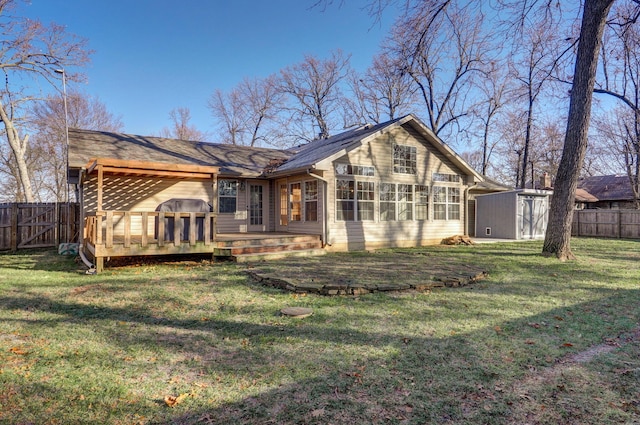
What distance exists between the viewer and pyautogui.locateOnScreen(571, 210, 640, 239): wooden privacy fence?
18.9 metres

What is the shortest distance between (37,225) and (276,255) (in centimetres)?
912

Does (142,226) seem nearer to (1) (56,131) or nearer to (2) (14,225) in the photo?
(2) (14,225)

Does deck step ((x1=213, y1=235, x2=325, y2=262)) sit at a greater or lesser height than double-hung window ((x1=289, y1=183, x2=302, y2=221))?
lesser

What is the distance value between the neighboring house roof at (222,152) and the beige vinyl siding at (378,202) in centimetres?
37

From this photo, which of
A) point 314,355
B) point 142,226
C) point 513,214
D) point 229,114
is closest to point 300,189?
point 142,226

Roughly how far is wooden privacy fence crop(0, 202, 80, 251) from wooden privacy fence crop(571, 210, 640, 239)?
25131mm

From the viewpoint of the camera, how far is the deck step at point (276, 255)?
943cm

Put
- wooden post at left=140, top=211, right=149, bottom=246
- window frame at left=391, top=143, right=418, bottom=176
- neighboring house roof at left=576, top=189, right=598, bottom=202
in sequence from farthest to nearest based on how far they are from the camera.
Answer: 1. neighboring house roof at left=576, top=189, right=598, bottom=202
2. window frame at left=391, top=143, right=418, bottom=176
3. wooden post at left=140, top=211, right=149, bottom=246

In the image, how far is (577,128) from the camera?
10383 millimetres

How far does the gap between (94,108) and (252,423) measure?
104 feet

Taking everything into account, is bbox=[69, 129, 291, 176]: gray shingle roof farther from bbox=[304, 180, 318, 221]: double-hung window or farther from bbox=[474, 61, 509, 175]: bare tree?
bbox=[474, 61, 509, 175]: bare tree

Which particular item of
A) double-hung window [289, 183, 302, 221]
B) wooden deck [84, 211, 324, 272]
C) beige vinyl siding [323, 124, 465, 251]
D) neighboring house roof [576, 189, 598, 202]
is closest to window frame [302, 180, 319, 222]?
double-hung window [289, 183, 302, 221]

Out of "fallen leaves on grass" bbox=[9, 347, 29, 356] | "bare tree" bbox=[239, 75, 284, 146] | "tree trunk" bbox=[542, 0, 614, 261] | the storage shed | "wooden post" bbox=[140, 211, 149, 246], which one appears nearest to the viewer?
"fallen leaves on grass" bbox=[9, 347, 29, 356]

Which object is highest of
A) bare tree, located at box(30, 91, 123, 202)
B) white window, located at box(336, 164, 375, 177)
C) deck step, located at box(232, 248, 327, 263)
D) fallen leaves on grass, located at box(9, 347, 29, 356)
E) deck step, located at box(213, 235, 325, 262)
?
bare tree, located at box(30, 91, 123, 202)
